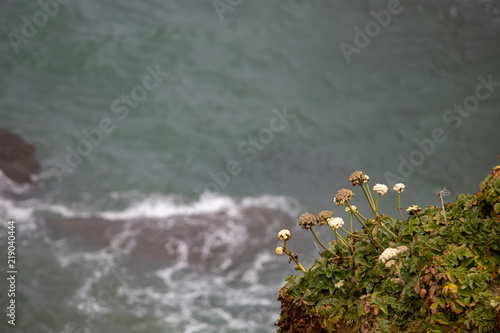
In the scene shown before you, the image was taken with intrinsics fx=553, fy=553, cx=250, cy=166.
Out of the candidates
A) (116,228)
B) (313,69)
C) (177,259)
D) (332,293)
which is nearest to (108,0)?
(313,69)

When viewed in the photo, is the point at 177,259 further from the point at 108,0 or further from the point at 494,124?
the point at 108,0

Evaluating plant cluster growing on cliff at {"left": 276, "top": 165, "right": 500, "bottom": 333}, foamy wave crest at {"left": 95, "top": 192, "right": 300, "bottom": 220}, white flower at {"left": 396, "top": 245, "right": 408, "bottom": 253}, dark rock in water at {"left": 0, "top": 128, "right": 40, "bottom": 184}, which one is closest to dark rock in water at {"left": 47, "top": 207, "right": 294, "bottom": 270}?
foamy wave crest at {"left": 95, "top": 192, "right": 300, "bottom": 220}

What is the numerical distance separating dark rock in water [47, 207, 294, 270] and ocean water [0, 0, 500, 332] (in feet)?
0.17

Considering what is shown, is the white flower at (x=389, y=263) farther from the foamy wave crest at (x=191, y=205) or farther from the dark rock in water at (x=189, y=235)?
the foamy wave crest at (x=191, y=205)

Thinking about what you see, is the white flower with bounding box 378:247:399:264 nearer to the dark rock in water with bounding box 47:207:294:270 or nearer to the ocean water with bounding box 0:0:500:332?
the ocean water with bounding box 0:0:500:332

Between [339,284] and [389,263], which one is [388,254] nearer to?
[389,263]

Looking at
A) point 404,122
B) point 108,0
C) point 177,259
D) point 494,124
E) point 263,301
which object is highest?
point 494,124

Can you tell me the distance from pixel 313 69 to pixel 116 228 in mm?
7593

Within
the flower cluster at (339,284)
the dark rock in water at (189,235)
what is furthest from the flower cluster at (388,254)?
the dark rock in water at (189,235)

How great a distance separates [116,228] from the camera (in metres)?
12.8

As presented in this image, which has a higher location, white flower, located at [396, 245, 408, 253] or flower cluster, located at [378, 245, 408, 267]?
white flower, located at [396, 245, 408, 253]

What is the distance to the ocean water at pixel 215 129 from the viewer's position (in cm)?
1190

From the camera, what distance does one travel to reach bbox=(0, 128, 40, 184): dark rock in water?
13.9 meters

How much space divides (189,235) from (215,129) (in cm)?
376
